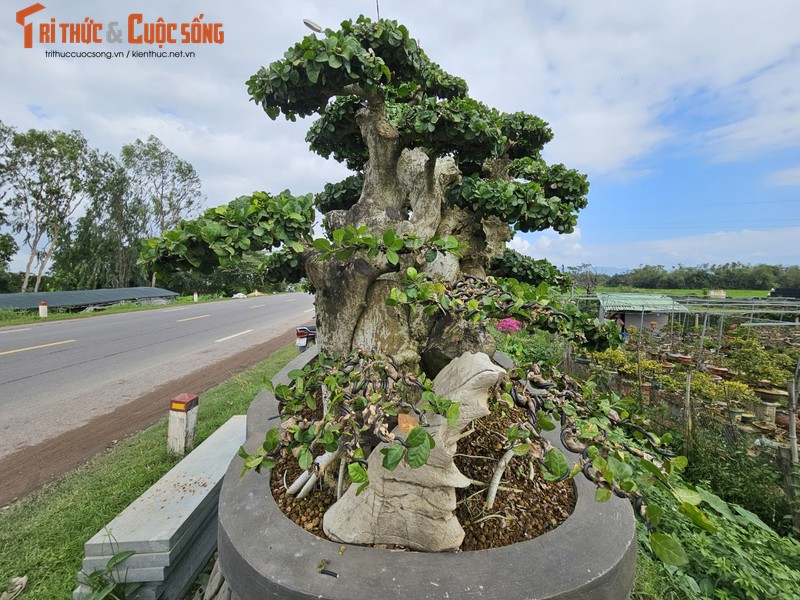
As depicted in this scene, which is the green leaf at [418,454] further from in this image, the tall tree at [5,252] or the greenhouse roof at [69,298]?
the tall tree at [5,252]

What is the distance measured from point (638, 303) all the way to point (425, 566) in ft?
41.1

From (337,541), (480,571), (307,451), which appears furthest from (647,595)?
(307,451)

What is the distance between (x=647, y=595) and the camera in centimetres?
192

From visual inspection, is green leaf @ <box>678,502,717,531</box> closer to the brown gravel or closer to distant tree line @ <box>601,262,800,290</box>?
the brown gravel

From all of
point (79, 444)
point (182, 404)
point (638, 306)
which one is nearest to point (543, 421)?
point (182, 404)

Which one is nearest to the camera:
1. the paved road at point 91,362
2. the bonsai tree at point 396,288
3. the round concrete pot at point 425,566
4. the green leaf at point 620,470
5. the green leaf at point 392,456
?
the green leaf at point 620,470

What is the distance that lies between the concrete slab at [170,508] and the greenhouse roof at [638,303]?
10.3 m

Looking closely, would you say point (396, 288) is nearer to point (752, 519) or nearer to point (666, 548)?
point (666, 548)

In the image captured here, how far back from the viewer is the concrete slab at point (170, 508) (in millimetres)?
1978

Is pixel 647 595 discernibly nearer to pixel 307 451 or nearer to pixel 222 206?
pixel 307 451

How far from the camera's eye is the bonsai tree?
1083 millimetres

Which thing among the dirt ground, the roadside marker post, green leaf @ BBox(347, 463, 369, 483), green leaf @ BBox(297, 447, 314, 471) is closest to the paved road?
the dirt ground

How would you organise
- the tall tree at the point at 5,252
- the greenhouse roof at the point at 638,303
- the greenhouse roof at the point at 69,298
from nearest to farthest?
the greenhouse roof at the point at 638,303
the greenhouse roof at the point at 69,298
the tall tree at the point at 5,252

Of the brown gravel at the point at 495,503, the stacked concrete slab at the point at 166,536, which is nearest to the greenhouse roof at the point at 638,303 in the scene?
the brown gravel at the point at 495,503
